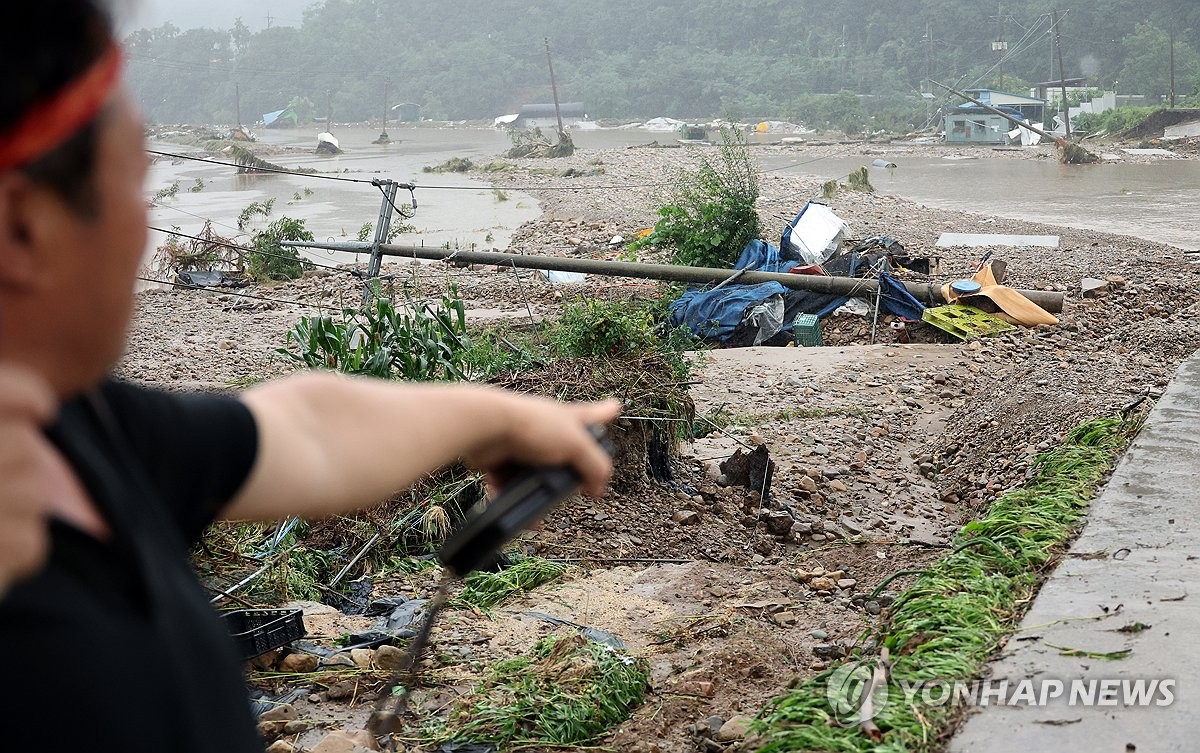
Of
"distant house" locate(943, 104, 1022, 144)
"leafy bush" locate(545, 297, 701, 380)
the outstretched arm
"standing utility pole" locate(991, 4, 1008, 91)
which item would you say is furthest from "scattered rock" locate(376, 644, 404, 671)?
"standing utility pole" locate(991, 4, 1008, 91)

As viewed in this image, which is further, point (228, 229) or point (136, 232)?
point (228, 229)

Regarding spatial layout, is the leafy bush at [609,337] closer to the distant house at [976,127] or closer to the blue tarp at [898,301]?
the blue tarp at [898,301]

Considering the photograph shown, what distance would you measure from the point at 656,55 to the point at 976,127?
44.4 meters

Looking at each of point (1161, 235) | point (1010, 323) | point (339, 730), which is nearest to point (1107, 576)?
point (339, 730)

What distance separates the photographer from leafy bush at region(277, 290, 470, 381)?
18.5ft

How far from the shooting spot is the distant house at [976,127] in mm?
45344

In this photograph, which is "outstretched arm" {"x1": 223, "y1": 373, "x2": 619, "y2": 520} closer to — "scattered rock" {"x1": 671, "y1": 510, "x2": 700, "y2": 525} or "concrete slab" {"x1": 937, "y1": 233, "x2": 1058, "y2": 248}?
"scattered rock" {"x1": 671, "y1": 510, "x2": 700, "y2": 525}

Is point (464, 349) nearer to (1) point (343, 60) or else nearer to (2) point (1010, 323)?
(2) point (1010, 323)

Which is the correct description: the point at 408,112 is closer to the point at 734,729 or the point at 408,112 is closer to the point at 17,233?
the point at 734,729

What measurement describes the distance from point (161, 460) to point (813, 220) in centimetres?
1226

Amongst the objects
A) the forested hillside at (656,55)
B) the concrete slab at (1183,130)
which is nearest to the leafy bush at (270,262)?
the concrete slab at (1183,130)

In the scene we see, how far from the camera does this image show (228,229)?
24.3 m

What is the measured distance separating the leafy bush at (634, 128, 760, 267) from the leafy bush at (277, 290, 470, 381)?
23.5ft

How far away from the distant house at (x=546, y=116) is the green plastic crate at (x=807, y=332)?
6003 cm
